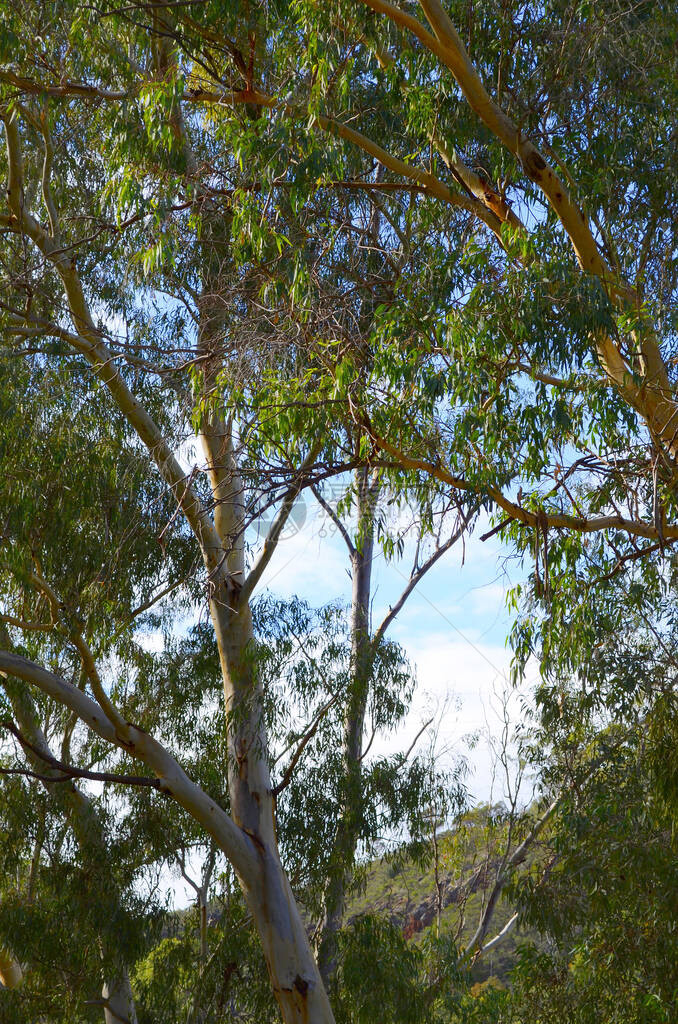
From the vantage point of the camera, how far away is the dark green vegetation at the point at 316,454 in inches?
161

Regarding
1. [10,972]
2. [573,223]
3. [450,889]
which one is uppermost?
[573,223]

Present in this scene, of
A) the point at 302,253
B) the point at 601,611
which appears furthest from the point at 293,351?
the point at 601,611

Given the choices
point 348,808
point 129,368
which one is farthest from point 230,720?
point 129,368

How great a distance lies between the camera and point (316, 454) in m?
4.46

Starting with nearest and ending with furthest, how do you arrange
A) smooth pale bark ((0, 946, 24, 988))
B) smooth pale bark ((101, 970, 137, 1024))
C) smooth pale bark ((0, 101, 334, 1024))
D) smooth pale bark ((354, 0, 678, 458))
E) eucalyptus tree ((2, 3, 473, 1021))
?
1. smooth pale bark ((354, 0, 678, 458))
2. eucalyptus tree ((2, 3, 473, 1021))
3. smooth pale bark ((0, 101, 334, 1024))
4. smooth pale bark ((101, 970, 137, 1024))
5. smooth pale bark ((0, 946, 24, 988))

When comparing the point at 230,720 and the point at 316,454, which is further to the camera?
the point at 230,720

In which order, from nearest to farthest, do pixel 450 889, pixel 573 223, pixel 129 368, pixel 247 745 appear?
1. pixel 573 223
2. pixel 247 745
3. pixel 129 368
4. pixel 450 889

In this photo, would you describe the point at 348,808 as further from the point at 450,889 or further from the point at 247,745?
the point at 450,889

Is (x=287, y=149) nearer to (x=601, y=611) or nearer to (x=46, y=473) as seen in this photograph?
(x=601, y=611)

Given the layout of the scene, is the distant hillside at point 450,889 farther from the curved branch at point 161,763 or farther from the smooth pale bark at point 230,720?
the curved branch at point 161,763

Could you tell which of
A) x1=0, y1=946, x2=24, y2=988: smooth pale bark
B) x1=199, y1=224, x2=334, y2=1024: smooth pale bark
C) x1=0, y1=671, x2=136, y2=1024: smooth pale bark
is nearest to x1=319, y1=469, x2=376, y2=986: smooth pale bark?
x1=199, y1=224, x2=334, y2=1024: smooth pale bark

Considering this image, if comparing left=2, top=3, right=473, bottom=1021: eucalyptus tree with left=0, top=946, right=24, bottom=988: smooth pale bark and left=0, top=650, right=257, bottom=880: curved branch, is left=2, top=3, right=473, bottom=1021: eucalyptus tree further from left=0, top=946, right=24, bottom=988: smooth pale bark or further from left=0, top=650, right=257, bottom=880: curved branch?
left=0, top=946, right=24, bottom=988: smooth pale bark

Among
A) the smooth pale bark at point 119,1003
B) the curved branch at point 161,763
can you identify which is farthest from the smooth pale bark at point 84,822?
the curved branch at point 161,763

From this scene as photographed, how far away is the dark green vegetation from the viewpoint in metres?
4.08
